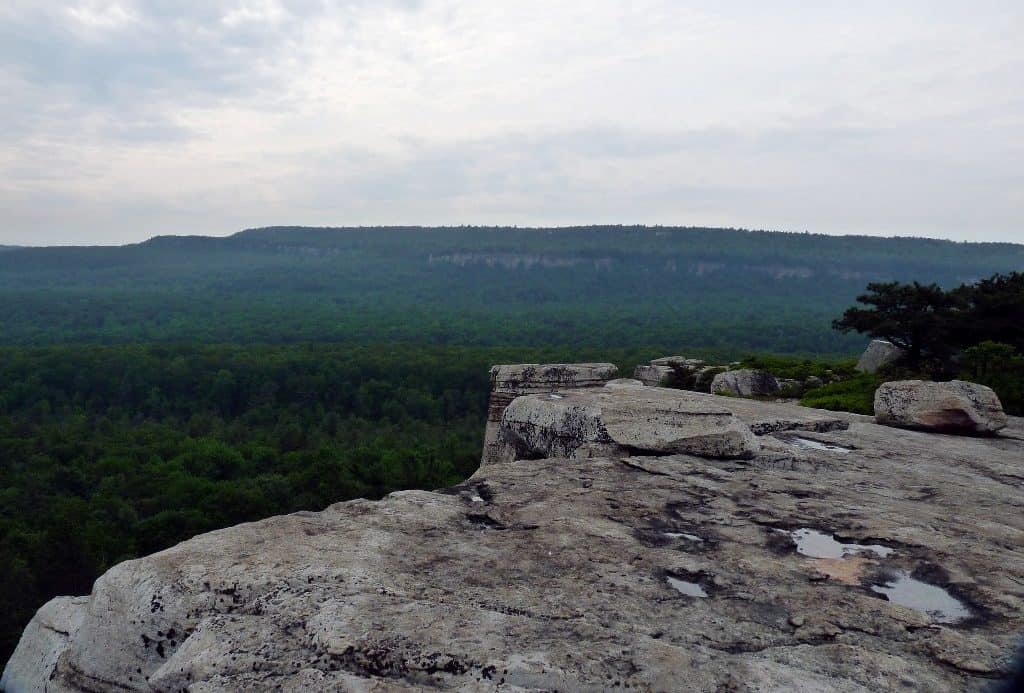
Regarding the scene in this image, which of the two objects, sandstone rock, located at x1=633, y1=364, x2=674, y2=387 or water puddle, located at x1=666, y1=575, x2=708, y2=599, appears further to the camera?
sandstone rock, located at x1=633, y1=364, x2=674, y2=387

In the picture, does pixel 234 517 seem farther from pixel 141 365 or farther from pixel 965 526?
pixel 141 365

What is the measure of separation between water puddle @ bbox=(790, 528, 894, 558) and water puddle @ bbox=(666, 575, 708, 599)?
35.4 inches

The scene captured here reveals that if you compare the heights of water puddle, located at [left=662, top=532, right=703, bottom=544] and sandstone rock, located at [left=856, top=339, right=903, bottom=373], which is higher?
water puddle, located at [left=662, top=532, right=703, bottom=544]

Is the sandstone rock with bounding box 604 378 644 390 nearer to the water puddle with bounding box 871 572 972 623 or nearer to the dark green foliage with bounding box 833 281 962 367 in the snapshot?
the water puddle with bounding box 871 572 972 623

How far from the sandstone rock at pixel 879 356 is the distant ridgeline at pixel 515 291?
54985mm

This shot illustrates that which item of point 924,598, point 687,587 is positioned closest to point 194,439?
point 687,587

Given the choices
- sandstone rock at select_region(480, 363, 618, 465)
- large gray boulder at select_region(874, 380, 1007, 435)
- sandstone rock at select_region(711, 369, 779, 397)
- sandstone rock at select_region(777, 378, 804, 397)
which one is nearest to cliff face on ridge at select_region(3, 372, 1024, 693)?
large gray boulder at select_region(874, 380, 1007, 435)

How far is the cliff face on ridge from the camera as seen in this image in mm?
3059

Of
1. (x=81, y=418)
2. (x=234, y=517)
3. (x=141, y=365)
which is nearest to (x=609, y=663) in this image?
(x=234, y=517)

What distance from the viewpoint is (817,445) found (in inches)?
291

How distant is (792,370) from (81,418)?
46467mm

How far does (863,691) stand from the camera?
115 inches

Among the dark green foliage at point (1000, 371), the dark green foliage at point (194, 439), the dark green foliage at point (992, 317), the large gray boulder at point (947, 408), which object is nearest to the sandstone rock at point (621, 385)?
the large gray boulder at point (947, 408)

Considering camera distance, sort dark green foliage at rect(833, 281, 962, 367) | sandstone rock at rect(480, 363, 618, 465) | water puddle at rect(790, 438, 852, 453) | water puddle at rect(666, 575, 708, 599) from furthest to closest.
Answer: dark green foliage at rect(833, 281, 962, 367) < sandstone rock at rect(480, 363, 618, 465) < water puddle at rect(790, 438, 852, 453) < water puddle at rect(666, 575, 708, 599)
